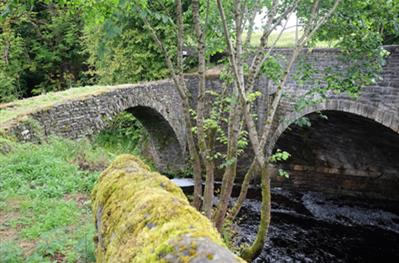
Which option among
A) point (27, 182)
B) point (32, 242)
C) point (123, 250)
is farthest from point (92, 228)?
point (123, 250)

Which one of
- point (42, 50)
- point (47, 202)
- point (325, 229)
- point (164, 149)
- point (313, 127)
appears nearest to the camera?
point (47, 202)

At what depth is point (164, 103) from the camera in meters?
12.7

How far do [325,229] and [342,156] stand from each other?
10.8ft

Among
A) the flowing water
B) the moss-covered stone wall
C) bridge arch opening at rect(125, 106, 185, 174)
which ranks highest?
the moss-covered stone wall

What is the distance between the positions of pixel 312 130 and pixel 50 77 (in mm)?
14706

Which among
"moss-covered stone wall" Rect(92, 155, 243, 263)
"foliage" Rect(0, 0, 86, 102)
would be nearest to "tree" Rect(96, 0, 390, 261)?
"moss-covered stone wall" Rect(92, 155, 243, 263)

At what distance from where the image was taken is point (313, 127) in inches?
466

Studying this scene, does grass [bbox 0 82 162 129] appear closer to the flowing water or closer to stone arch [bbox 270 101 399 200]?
the flowing water

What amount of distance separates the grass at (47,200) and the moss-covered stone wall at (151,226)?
3.77 ft

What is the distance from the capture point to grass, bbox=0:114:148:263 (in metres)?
3.51

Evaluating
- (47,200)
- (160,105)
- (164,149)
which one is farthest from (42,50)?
(47,200)

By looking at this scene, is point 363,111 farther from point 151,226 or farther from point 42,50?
point 42,50

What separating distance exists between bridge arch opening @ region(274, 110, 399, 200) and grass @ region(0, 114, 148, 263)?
6713mm

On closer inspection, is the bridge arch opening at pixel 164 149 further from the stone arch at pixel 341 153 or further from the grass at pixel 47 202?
the grass at pixel 47 202
